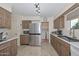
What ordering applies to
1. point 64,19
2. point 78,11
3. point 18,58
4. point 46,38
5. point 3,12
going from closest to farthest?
1. point 18,58
2. point 3,12
3. point 78,11
4. point 46,38
5. point 64,19

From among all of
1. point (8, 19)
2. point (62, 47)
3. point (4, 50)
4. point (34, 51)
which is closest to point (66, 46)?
point (62, 47)

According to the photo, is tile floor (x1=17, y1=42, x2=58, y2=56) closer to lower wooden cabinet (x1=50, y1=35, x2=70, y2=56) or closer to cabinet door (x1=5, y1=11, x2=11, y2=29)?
lower wooden cabinet (x1=50, y1=35, x2=70, y2=56)

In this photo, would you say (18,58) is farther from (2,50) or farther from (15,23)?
(15,23)

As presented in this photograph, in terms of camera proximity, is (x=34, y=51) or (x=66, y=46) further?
(x=34, y=51)

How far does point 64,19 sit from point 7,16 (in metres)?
2.48

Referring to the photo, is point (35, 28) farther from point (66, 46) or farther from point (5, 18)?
point (66, 46)

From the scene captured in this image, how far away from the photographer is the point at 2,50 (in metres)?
2.42

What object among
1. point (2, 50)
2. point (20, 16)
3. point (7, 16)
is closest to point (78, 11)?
point (20, 16)

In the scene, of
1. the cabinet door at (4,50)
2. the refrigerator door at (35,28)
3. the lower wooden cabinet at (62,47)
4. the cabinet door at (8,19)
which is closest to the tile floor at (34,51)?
the lower wooden cabinet at (62,47)

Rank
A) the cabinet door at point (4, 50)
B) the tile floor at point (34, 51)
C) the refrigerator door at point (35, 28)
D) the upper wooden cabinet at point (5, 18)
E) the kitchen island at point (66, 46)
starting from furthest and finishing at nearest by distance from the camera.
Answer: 1. the refrigerator door at point (35, 28)
2. the tile floor at point (34, 51)
3. the upper wooden cabinet at point (5, 18)
4. the cabinet door at point (4, 50)
5. the kitchen island at point (66, 46)

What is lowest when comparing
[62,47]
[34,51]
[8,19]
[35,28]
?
[34,51]

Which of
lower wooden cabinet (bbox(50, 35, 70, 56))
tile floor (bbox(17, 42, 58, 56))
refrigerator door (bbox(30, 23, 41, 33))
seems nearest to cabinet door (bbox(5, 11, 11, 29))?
tile floor (bbox(17, 42, 58, 56))

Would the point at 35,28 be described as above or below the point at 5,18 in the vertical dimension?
below

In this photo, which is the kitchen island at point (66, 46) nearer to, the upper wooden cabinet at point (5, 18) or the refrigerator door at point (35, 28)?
the refrigerator door at point (35, 28)
